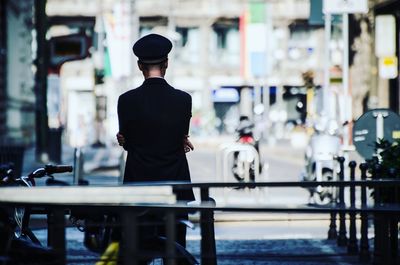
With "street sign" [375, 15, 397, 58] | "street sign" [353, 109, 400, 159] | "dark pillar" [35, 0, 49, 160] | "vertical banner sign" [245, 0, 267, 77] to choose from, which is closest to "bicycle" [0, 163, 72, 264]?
"street sign" [353, 109, 400, 159]

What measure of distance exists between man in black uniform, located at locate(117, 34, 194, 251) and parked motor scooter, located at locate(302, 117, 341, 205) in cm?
866

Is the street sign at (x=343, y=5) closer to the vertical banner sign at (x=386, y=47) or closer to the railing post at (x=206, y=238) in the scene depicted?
the vertical banner sign at (x=386, y=47)

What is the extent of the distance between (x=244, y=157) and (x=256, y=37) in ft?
92.3

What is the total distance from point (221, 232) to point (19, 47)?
24.0m

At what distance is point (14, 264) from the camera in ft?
14.4

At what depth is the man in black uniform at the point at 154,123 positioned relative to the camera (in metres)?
5.70

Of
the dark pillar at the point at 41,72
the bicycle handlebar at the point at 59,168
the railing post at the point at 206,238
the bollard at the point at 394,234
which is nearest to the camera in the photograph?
the railing post at the point at 206,238

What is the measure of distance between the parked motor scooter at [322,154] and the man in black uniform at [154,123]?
866cm

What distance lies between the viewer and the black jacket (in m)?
5.69

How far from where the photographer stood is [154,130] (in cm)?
574

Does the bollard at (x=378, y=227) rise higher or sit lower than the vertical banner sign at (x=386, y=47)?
lower

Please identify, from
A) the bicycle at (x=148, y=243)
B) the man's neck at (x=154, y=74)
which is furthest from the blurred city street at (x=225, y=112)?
the bicycle at (x=148, y=243)

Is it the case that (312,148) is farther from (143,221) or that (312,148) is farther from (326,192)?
(143,221)

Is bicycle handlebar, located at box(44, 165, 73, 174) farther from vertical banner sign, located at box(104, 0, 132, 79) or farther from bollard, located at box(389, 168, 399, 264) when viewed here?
vertical banner sign, located at box(104, 0, 132, 79)
